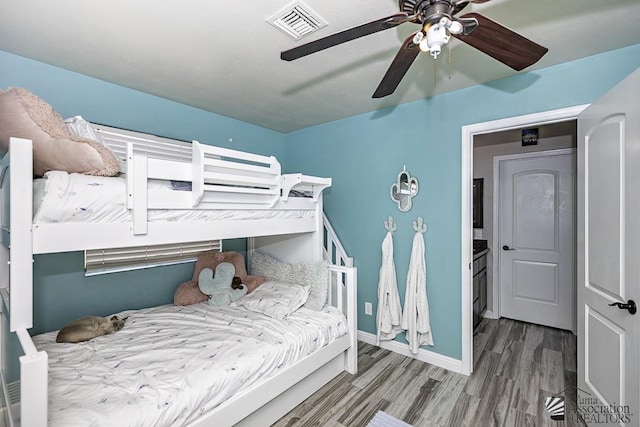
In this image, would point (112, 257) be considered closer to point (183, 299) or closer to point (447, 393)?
point (183, 299)

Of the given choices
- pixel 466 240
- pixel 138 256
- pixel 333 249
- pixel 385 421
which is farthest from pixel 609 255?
pixel 138 256

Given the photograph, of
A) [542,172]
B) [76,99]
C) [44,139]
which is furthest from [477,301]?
[76,99]

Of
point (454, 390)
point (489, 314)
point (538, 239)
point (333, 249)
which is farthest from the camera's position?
point (489, 314)

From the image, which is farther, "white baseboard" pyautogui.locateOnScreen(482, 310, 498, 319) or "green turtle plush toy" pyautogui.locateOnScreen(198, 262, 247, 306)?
"white baseboard" pyautogui.locateOnScreen(482, 310, 498, 319)

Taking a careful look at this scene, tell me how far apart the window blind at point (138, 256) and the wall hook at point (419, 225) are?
214 centimetres

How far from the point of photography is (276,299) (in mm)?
2451

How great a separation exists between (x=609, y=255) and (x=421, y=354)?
5.61ft

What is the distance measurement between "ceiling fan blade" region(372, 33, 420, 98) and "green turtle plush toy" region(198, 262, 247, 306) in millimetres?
2084

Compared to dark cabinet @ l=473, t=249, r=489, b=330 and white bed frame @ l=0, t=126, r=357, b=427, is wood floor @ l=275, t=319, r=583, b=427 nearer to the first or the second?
white bed frame @ l=0, t=126, r=357, b=427

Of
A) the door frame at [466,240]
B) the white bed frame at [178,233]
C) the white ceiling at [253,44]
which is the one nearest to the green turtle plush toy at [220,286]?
the white bed frame at [178,233]

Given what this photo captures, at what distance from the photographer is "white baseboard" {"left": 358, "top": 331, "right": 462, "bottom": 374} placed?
2568 millimetres

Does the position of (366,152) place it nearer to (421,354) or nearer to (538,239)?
(421,354)

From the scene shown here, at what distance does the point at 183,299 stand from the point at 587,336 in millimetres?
3105

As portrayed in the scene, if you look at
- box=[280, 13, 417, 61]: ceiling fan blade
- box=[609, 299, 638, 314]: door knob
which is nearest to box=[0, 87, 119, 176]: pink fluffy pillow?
box=[280, 13, 417, 61]: ceiling fan blade
